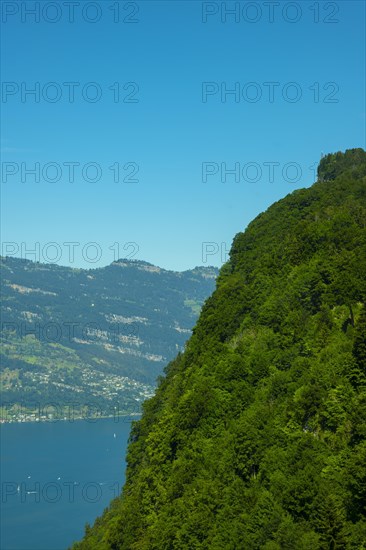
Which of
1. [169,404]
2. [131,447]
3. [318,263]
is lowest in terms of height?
[131,447]

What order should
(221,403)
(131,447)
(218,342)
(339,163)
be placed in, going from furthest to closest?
(339,163), (131,447), (218,342), (221,403)

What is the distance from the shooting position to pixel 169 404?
89.6 m

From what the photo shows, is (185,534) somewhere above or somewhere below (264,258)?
below

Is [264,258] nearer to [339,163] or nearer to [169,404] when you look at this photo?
[169,404]

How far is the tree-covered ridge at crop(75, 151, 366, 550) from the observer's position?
4853 cm

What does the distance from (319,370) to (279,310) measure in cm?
1800

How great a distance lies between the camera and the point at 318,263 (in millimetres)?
80625

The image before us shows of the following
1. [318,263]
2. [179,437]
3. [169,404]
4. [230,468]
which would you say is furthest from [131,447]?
[230,468]

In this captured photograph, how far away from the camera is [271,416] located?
62.1 metres

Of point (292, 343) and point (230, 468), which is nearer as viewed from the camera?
point (230, 468)

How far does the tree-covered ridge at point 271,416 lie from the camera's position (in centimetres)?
4853

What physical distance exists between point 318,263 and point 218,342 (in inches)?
578

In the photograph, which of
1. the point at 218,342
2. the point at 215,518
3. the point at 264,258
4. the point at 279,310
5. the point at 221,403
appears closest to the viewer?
the point at 215,518

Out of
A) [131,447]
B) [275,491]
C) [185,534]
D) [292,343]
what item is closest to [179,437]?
[292,343]
